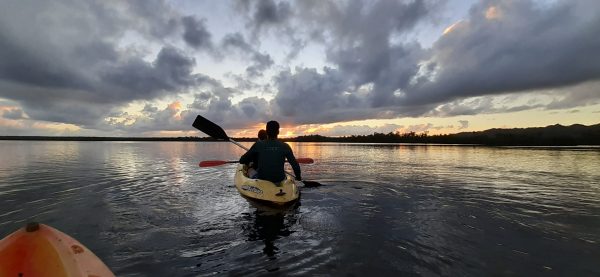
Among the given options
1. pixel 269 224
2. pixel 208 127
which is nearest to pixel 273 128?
pixel 269 224

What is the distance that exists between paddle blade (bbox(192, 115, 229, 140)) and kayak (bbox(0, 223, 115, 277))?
13323 millimetres

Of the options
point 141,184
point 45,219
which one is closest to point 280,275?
point 45,219

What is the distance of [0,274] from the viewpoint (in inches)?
111

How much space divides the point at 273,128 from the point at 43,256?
7193mm

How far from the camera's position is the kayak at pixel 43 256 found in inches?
114

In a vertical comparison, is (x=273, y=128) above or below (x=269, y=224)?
above

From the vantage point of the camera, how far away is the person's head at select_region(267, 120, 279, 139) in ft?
32.4

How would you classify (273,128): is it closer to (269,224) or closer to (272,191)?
(272,191)

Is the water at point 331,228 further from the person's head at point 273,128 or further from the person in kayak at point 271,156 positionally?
the person's head at point 273,128

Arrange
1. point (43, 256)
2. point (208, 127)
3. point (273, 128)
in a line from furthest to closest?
1. point (208, 127)
2. point (273, 128)
3. point (43, 256)

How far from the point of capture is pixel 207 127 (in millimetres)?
16547

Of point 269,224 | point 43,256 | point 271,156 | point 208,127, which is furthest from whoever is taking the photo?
point 208,127

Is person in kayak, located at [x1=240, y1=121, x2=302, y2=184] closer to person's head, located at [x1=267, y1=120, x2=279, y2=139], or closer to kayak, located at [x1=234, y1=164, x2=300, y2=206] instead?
person's head, located at [x1=267, y1=120, x2=279, y2=139]

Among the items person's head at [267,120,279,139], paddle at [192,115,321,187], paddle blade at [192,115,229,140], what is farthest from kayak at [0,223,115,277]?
paddle blade at [192,115,229,140]
